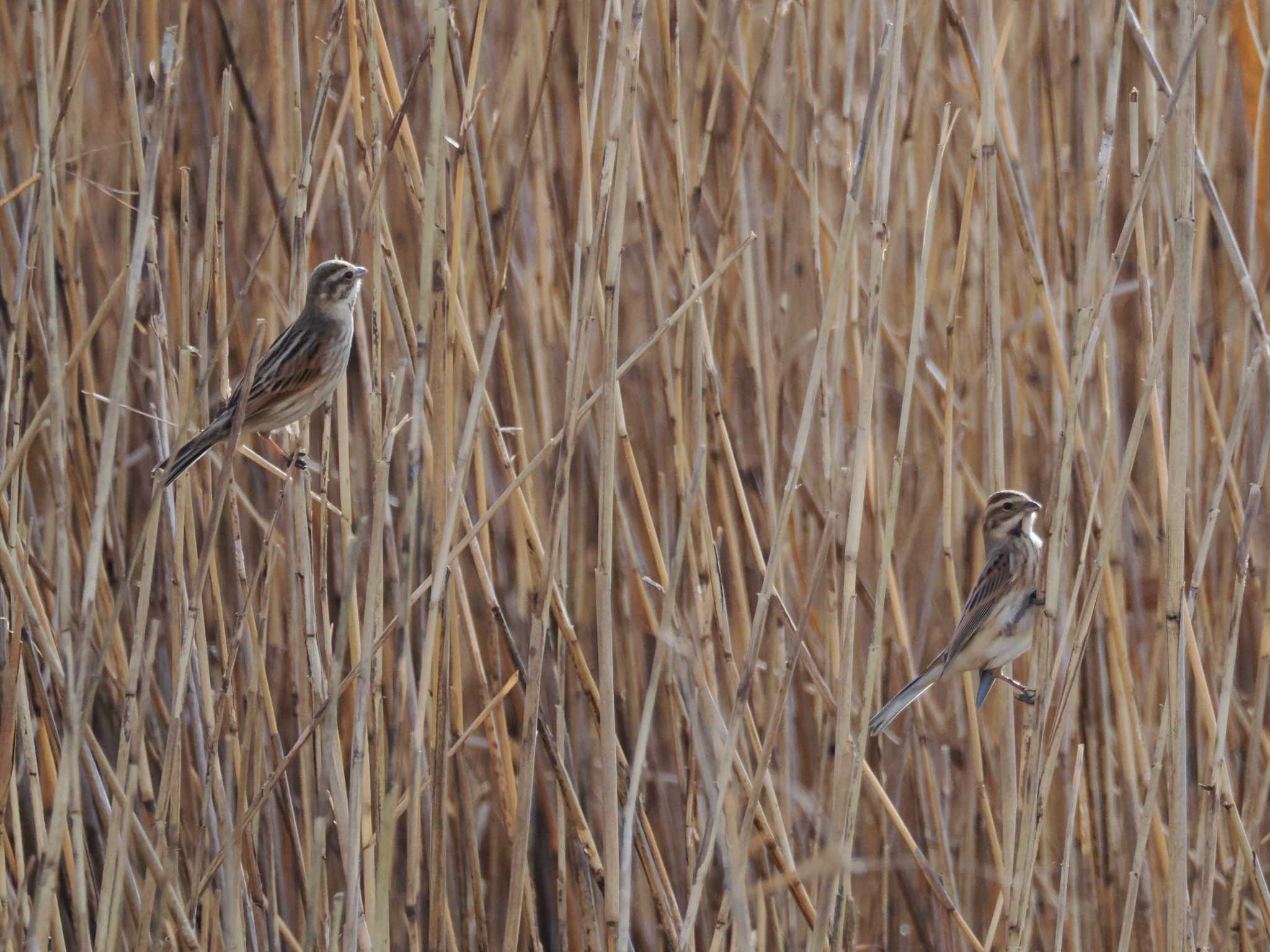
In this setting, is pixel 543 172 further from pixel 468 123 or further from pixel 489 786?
pixel 489 786

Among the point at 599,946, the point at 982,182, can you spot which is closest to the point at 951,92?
the point at 982,182

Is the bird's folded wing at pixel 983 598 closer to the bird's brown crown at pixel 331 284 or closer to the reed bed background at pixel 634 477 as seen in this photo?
the reed bed background at pixel 634 477

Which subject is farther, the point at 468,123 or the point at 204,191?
the point at 204,191

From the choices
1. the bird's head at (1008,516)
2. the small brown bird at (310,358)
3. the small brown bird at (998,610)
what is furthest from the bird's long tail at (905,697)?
the small brown bird at (310,358)

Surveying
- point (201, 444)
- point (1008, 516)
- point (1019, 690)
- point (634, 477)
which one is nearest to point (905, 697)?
point (1019, 690)

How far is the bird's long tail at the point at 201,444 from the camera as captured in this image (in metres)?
2.25

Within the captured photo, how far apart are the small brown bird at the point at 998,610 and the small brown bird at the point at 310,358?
3.93 feet

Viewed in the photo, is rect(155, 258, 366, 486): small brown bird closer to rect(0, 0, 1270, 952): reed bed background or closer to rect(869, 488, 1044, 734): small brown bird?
rect(0, 0, 1270, 952): reed bed background

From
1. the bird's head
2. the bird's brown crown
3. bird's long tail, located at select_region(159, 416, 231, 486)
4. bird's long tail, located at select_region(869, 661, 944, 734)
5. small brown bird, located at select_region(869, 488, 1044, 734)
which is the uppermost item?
the bird's brown crown

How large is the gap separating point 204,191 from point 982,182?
1.84 metres

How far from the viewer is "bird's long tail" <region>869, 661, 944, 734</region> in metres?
2.24

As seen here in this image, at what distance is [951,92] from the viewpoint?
333 cm

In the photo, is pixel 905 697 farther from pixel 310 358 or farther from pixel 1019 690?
pixel 310 358

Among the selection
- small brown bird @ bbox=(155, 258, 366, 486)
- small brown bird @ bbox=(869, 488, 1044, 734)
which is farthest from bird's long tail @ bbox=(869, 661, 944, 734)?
small brown bird @ bbox=(155, 258, 366, 486)
